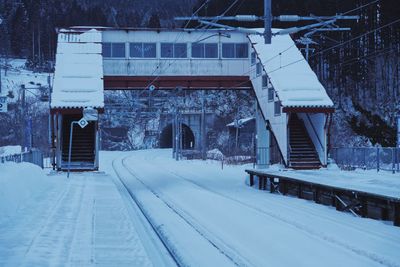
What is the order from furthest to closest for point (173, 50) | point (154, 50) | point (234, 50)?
point (234, 50) < point (154, 50) < point (173, 50)

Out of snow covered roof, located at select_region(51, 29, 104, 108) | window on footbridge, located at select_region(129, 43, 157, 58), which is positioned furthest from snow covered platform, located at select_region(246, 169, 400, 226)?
window on footbridge, located at select_region(129, 43, 157, 58)

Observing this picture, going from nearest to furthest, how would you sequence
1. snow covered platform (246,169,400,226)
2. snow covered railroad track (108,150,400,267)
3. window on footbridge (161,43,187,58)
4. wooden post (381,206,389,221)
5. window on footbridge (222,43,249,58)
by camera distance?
snow covered railroad track (108,150,400,267) → snow covered platform (246,169,400,226) → wooden post (381,206,389,221) → window on footbridge (161,43,187,58) → window on footbridge (222,43,249,58)

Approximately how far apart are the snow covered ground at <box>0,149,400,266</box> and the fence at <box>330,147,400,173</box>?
7.90m

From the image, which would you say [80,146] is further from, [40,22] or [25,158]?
[40,22]

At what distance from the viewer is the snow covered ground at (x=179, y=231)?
9.90 meters

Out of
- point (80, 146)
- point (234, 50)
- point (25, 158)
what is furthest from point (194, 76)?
point (25, 158)

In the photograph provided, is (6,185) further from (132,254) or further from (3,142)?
(3,142)

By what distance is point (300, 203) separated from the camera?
763 inches

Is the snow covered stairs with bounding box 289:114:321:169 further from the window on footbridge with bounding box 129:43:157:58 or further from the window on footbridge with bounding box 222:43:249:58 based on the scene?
the window on footbridge with bounding box 129:43:157:58

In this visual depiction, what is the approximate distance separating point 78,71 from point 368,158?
17.1m

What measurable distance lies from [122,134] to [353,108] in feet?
148

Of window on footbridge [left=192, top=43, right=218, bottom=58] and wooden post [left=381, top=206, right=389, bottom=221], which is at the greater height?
window on footbridge [left=192, top=43, right=218, bottom=58]

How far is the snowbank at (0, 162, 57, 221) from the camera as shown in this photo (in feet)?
48.7

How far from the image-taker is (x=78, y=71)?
35031 mm
